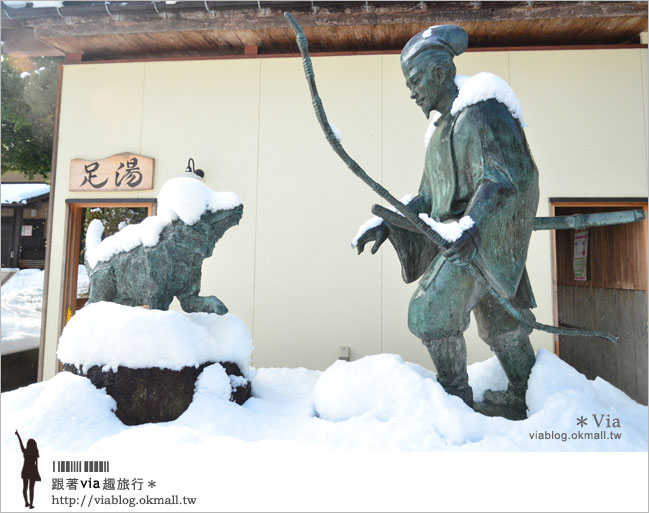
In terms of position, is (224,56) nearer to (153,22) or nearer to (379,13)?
(153,22)

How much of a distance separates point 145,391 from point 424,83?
6.11 ft

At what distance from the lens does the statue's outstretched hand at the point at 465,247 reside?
151cm

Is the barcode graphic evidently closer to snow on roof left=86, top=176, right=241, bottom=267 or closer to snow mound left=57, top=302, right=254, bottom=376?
snow mound left=57, top=302, right=254, bottom=376

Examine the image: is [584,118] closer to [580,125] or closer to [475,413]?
[580,125]

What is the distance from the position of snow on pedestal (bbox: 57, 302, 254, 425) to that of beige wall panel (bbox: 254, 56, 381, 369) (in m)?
2.06

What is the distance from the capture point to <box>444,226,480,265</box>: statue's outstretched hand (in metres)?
1.51

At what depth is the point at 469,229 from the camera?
1.53m

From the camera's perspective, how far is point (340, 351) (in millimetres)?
4012

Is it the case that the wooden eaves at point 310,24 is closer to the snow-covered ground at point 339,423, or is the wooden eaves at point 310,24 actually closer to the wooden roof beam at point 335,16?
the wooden roof beam at point 335,16

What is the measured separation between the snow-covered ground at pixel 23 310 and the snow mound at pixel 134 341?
116 inches

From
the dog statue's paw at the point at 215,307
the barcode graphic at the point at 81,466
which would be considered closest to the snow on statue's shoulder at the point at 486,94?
the dog statue's paw at the point at 215,307

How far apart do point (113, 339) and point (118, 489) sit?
2.64 feet

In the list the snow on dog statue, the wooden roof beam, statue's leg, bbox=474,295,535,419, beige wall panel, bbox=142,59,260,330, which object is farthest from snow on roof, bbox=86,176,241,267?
the wooden roof beam

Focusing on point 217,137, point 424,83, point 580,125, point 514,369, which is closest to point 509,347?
point 514,369
